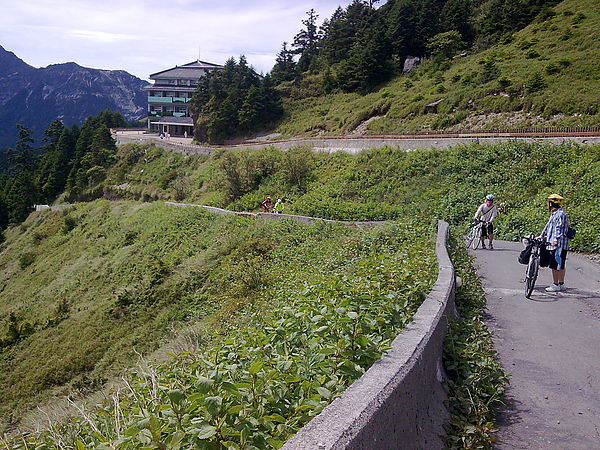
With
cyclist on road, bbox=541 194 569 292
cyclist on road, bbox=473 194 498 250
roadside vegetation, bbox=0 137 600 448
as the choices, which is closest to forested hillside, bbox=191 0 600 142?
roadside vegetation, bbox=0 137 600 448

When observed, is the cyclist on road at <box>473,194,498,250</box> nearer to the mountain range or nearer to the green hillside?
the green hillside

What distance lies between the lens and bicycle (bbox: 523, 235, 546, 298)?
23.5 feet

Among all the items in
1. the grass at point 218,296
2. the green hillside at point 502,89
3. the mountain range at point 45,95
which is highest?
the mountain range at point 45,95

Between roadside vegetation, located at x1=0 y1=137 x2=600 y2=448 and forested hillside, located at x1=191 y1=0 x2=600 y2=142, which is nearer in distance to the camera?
roadside vegetation, located at x1=0 y1=137 x2=600 y2=448

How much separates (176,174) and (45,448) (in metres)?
40.9

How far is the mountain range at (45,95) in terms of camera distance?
160 metres

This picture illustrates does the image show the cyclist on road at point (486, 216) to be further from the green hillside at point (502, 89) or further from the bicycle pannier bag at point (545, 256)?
the green hillside at point (502, 89)

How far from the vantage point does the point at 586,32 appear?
109 feet

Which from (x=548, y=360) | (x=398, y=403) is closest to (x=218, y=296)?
(x=548, y=360)

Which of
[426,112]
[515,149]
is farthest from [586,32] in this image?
[515,149]

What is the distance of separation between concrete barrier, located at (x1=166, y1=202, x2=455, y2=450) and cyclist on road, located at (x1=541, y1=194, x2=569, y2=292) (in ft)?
12.5

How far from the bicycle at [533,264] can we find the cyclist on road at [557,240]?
0.50ft

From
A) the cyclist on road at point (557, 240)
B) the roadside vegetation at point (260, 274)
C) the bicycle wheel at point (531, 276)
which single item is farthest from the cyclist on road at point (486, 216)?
the bicycle wheel at point (531, 276)

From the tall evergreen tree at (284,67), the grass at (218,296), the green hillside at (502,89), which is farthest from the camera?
the tall evergreen tree at (284,67)
